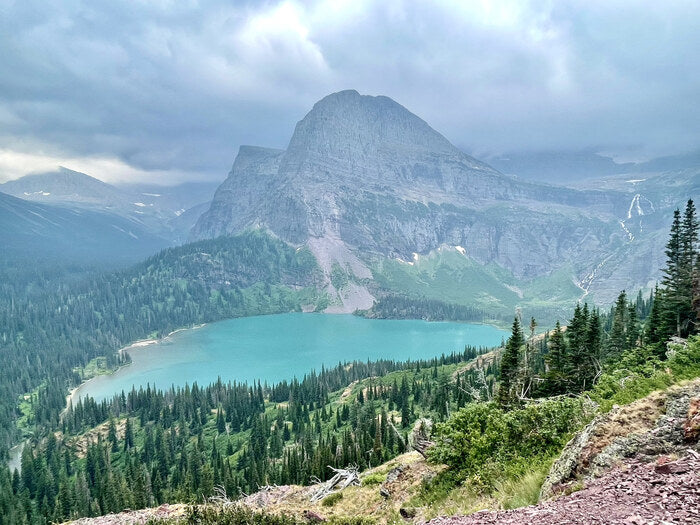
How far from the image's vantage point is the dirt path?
8133 millimetres

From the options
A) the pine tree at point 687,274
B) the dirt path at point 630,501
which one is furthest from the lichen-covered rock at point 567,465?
the pine tree at point 687,274

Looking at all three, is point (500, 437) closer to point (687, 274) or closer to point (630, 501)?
point (630, 501)

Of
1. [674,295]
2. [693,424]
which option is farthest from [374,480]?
[674,295]

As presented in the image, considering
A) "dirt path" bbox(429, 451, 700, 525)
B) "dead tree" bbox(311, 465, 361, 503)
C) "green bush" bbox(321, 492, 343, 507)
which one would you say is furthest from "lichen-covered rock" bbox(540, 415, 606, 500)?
"dead tree" bbox(311, 465, 361, 503)

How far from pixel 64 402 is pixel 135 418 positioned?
206ft

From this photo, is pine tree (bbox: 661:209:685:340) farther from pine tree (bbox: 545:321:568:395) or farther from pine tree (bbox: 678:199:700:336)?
pine tree (bbox: 545:321:568:395)

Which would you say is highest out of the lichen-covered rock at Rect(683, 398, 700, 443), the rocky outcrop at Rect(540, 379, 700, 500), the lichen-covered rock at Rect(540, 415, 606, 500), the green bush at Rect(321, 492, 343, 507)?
the lichen-covered rock at Rect(683, 398, 700, 443)

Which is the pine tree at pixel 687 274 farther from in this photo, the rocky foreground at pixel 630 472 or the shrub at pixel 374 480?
the rocky foreground at pixel 630 472

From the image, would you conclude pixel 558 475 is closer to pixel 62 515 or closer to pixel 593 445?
pixel 593 445

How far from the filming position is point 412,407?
108 meters

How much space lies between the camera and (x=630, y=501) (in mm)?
8922

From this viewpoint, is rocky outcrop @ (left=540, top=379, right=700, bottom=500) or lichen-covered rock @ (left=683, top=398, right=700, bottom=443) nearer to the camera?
lichen-covered rock @ (left=683, top=398, right=700, bottom=443)

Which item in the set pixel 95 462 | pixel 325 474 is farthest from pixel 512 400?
pixel 95 462

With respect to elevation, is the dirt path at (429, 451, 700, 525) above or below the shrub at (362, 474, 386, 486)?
above
